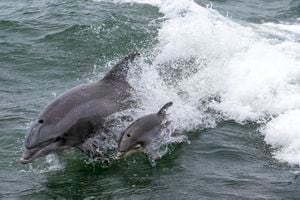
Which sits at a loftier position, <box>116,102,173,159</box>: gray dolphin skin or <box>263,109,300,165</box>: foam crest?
<box>116,102,173,159</box>: gray dolphin skin

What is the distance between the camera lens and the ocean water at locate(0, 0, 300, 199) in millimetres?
9141

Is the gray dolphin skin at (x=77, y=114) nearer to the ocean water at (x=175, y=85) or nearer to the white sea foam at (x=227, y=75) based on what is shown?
the ocean water at (x=175, y=85)

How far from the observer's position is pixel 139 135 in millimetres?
9031

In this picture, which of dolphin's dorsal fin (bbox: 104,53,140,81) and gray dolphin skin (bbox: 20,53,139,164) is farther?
dolphin's dorsal fin (bbox: 104,53,140,81)

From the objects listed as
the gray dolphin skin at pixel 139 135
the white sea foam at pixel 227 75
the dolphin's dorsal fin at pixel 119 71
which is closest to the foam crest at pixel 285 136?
the white sea foam at pixel 227 75

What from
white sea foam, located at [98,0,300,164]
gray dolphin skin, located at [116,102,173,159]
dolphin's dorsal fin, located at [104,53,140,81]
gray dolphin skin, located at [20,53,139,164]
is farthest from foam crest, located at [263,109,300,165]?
dolphin's dorsal fin, located at [104,53,140,81]

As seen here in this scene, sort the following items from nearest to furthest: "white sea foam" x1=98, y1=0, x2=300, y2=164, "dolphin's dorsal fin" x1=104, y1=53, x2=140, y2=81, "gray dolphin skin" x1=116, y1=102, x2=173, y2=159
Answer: "gray dolphin skin" x1=116, y1=102, x2=173, y2=159
"dolphin's dorsal fin" x1=104, y1=53, x2=140, y2=81
"white sea foam" x1=98, y1=0, x2=300, y2=164

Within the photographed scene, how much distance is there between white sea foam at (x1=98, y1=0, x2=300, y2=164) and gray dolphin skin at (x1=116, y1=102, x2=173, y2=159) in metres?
1.09

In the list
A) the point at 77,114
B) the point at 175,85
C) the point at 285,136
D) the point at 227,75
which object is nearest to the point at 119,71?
the point at 77,114

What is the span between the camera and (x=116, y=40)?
16859 mm

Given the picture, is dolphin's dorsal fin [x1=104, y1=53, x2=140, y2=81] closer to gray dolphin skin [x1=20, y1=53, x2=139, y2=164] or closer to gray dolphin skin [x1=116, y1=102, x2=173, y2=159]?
gray dolphin skin [x1=20, y1=53, x2=139, y2=164]

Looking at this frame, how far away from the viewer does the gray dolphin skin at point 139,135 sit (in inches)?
349

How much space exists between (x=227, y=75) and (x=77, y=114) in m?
6.02

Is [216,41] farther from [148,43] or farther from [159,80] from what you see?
[159,80]
